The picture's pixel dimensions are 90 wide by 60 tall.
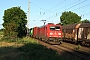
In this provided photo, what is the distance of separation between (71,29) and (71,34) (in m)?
0.97

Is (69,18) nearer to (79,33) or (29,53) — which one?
(79,33)

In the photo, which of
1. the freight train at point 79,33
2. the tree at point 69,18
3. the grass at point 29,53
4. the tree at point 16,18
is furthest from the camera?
the tree at point 69,18

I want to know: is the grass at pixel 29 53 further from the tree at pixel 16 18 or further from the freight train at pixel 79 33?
the tree at pixel 16 18

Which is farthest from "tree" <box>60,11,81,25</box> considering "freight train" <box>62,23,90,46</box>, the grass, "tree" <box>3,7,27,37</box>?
the grass

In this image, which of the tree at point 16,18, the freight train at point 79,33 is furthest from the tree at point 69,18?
the freight train at point 79,33

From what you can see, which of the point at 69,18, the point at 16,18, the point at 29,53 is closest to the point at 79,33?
the point at 16,18

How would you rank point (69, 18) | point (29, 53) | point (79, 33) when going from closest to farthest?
point (29, 53) → point (79, 33) → point (69, 18)

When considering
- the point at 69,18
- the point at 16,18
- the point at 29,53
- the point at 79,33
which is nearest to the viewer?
the point at 29,53

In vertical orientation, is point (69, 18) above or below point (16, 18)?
above

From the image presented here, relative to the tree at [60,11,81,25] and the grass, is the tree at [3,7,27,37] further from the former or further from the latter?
the tree at [60,11,81,25]

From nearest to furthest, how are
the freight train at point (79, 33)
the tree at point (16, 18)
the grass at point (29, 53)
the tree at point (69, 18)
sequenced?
the grass at point (29, 53) → the freight train at point (79, 33) → the tree at point (16, 18) → the tree at point (69, 18)

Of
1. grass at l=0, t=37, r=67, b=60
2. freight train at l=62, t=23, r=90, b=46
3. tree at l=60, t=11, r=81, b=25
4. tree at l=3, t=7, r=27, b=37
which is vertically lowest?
grass at l=0, t=37, r=67, b=60

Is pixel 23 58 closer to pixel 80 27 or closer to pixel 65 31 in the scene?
pixel 80 27

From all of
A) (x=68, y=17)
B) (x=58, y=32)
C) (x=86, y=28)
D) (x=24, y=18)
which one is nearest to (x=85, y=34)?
(x=86, y=28)
